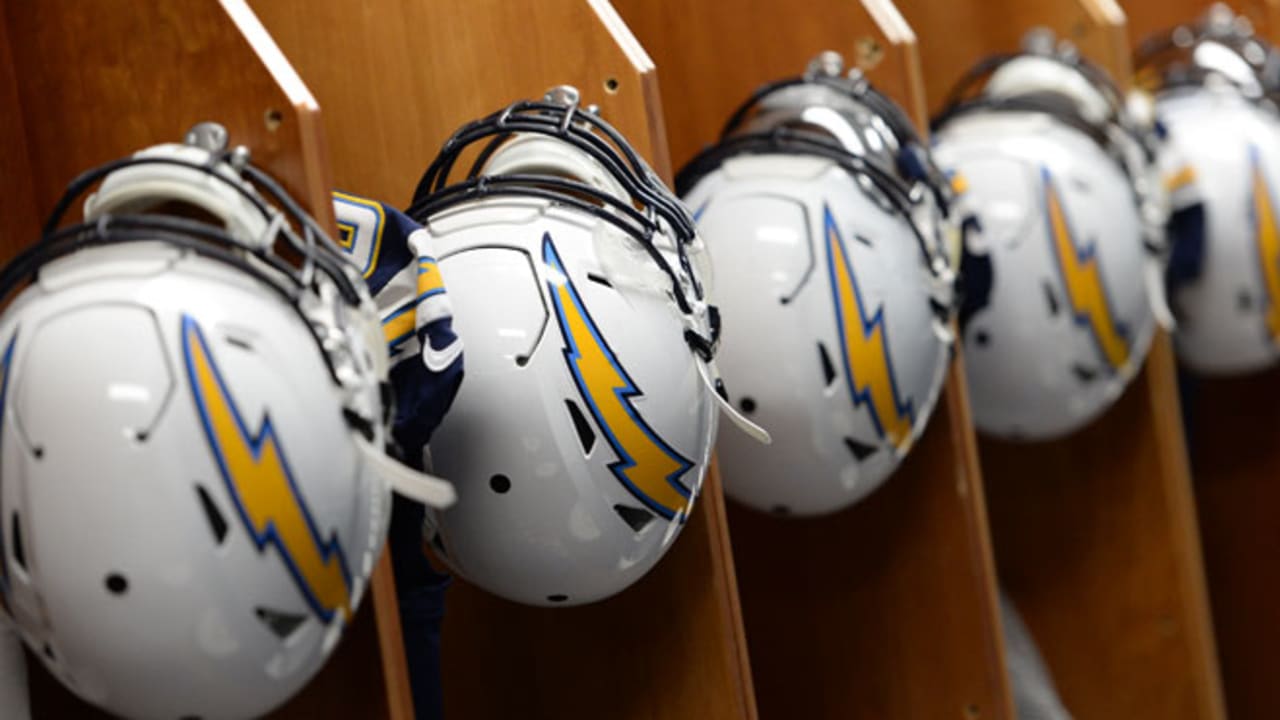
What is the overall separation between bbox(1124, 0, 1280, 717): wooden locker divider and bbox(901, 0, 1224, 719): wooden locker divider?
17.1 inches

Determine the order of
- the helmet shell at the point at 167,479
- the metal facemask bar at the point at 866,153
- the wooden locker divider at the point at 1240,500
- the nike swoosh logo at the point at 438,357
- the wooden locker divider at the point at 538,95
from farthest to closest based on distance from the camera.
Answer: the wooden locker divider at the point at 1240,500
the metal facemask bar at the point at 866,153
the wooden locker divider at the point at 538,95
the nike swoosh logo at the point at 438,357
the helmet shell at the point at 167,479

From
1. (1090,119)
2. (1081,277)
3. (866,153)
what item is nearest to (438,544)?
(866,153)

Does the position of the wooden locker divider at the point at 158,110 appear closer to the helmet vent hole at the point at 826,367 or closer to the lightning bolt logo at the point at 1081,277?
the helmet vent hole at the point at 826,367

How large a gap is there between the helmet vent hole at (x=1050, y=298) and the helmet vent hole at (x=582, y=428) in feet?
2.68

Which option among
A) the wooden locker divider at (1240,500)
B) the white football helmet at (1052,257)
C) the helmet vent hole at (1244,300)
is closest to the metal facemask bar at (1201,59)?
the wooden locker divider at (1240,500)

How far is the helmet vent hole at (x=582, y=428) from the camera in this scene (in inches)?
45.9

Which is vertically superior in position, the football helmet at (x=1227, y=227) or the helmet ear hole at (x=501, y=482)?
the helmet ear hole at (x=501, y=482)

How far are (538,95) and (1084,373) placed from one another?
2.62 feet

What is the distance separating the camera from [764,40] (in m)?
1.78

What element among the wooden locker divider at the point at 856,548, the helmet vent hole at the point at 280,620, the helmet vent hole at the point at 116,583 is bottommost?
the wooden locker divider at the point at 856,548

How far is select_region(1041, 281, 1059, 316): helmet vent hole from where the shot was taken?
181 centimetres

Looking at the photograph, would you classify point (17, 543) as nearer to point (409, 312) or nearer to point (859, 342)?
point (409, 312)

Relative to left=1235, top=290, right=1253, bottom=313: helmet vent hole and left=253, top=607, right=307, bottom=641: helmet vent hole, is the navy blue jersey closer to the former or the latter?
left=253, top=607, right=307, bottom=641: helmet vent hole

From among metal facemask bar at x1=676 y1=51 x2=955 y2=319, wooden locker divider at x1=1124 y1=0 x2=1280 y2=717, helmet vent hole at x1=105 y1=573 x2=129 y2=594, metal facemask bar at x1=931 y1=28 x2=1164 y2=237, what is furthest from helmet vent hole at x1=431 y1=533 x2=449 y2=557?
wooden locker divider at x1=1124 y1=0 x2=1280 y2=717
